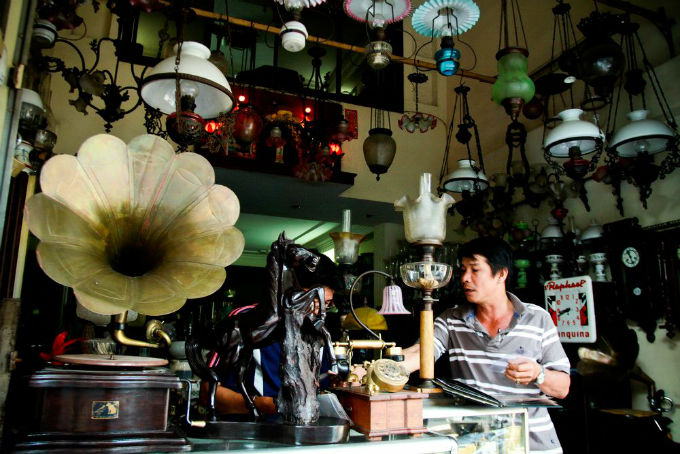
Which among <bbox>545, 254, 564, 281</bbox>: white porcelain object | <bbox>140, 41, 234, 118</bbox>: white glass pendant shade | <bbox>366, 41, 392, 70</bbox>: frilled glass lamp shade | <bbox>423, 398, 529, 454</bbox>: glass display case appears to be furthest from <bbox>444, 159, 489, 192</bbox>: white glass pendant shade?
<bbox>423, 398, 529, 454</bbox>: glass display case

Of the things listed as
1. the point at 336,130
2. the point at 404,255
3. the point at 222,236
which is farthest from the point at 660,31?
the point at 222,236

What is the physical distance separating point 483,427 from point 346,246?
1800mm

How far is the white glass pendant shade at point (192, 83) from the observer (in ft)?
7.29

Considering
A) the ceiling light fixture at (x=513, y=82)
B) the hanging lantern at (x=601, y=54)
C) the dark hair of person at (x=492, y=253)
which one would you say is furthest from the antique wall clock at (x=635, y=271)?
the dark hair of person at (x=492, y=253)

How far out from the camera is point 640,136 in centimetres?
359

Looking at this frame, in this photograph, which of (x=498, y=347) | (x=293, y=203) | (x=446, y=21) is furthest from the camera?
(x=293, y=203)

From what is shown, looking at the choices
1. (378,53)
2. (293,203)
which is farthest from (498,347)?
(293,203)

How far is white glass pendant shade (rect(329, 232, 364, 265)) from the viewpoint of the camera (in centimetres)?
315

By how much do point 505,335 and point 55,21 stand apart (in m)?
2.83

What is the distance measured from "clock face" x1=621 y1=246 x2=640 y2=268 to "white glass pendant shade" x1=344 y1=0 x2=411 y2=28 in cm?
300

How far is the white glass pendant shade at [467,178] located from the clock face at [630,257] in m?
1.44

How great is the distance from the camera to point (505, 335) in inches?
82.4

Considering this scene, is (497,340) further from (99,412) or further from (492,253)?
(99,412)

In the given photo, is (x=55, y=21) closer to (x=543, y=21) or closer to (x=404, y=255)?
(x=404, y=255)
